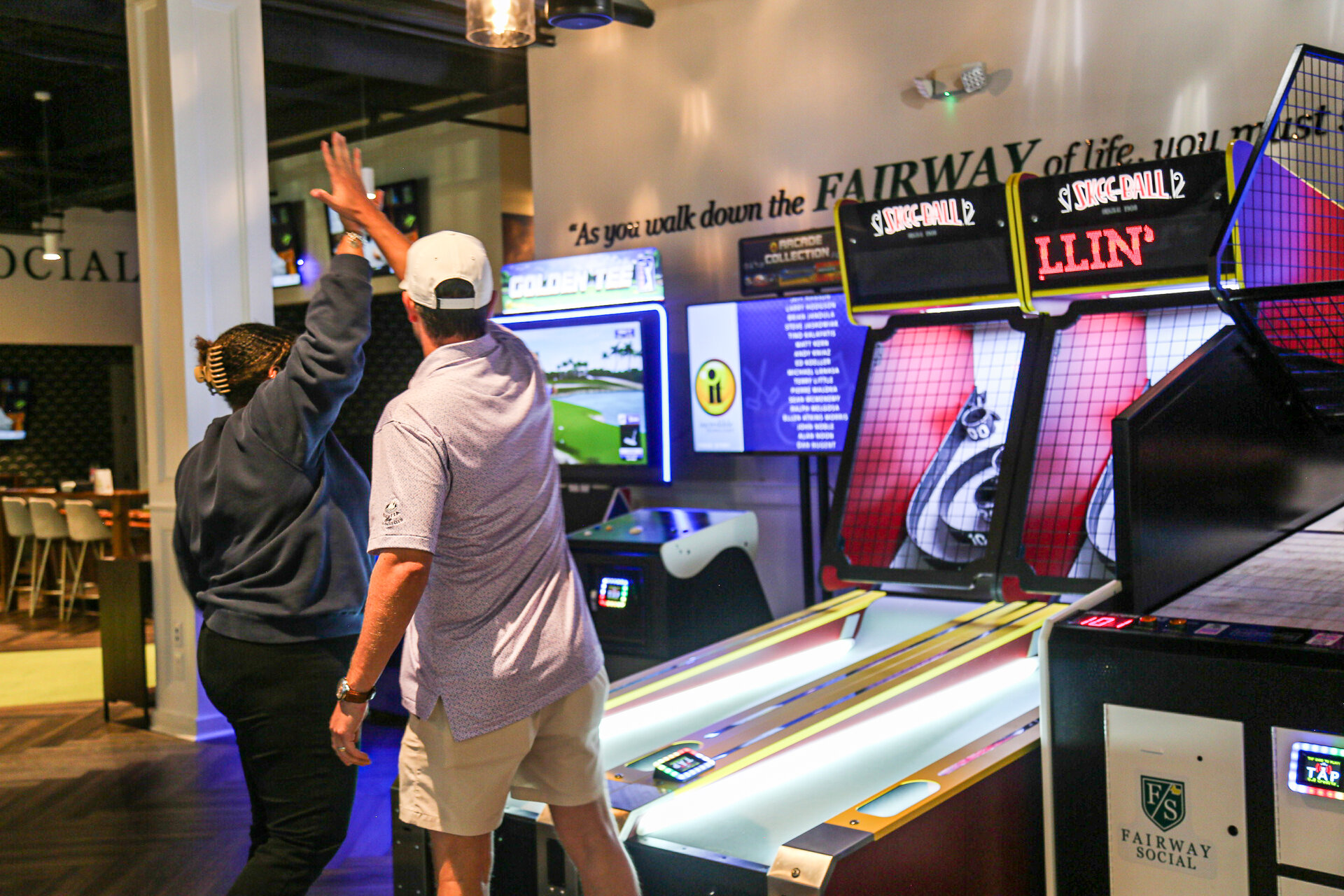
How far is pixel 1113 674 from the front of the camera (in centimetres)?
226

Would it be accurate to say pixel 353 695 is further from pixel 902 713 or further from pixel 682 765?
pixel 902 713

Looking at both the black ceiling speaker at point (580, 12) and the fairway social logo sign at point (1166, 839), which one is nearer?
the fairway social logo sign at point (1166, 839)

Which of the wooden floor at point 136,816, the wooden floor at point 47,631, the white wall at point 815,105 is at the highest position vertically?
the white wall at point 815,105

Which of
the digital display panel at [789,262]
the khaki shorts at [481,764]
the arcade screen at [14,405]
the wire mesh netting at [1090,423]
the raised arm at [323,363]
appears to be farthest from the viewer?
the arcade screen at [14,405]

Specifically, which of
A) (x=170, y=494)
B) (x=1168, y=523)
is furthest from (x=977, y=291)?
(x=170, y=494)

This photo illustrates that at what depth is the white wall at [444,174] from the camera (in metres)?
9.66

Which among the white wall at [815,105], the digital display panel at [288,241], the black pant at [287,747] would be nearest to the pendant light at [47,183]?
the digital display panel at [288,241]

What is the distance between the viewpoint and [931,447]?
13.4 feet

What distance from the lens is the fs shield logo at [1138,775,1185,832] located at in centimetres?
218

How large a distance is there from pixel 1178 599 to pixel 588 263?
3.93 meters

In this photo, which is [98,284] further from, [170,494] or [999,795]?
[999,795]

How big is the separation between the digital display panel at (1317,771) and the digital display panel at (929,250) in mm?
2105

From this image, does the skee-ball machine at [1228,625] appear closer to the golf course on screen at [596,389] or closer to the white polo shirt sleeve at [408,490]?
the white polo shirt sleeve at [408,490]

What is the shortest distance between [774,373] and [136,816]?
127 inches
